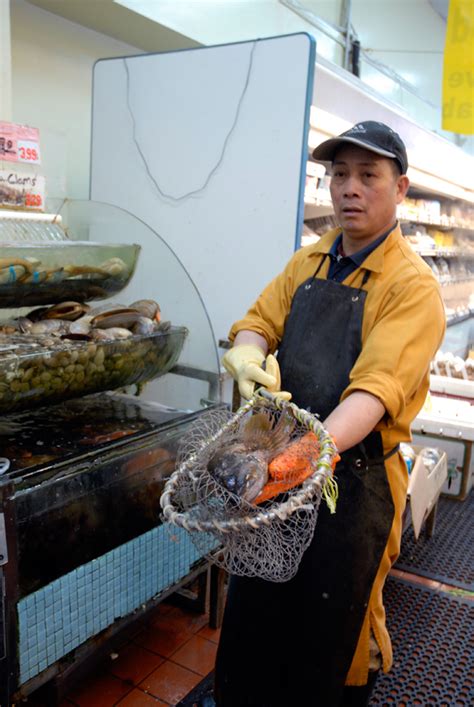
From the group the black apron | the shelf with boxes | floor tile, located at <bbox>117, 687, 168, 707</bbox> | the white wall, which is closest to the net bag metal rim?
the black apron

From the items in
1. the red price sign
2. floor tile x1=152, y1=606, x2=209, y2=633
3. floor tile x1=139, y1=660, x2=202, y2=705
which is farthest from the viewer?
floor tile x1=152, y1=606, x2=209, y2=633

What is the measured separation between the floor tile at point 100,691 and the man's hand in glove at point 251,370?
4.21 ft

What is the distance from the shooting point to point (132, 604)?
194 cm

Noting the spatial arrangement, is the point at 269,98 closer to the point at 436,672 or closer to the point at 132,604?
the point at 132,604

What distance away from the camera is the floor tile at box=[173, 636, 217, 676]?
7.62 ft

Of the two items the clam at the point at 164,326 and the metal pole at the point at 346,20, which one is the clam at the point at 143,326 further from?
the metal pole at the point at 346,20

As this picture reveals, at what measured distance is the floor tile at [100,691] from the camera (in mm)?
2121

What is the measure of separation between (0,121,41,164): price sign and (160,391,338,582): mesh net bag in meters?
1.43

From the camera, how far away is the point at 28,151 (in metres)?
2.34

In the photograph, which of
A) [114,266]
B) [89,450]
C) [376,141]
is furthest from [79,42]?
[89,450]

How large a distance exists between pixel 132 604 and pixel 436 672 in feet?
4.15

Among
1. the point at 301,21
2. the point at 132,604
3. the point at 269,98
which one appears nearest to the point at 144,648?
the point at 132,604

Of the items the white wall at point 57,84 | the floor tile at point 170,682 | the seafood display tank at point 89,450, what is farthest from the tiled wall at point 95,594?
the white wall at point 57,84

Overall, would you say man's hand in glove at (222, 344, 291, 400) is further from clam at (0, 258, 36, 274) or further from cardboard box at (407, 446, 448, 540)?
cardboard box at (407, 446, 448, 540)
